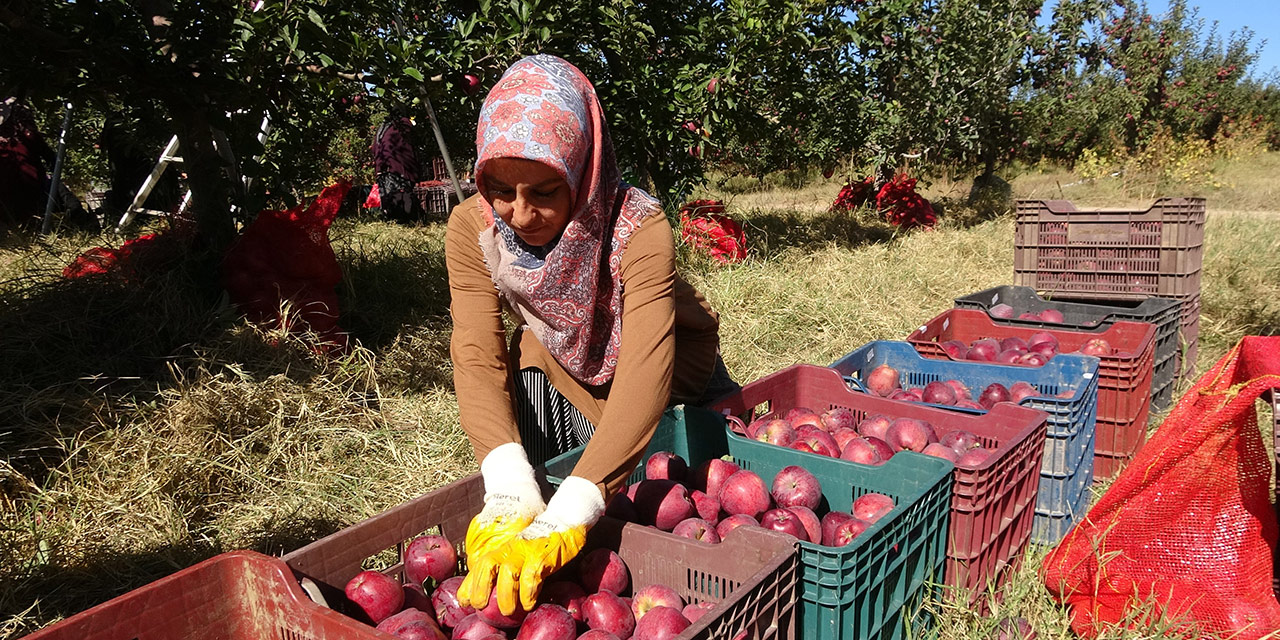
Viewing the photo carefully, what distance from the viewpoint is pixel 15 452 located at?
3.00 m

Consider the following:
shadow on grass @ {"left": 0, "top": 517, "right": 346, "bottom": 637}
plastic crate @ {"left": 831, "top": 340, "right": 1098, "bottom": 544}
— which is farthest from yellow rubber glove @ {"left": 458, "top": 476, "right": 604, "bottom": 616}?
plastic crate @ {"left": 831, "top": 340, "right": 1098, "bottom": 544}

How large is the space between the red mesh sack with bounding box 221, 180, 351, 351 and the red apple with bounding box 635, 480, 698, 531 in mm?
2686

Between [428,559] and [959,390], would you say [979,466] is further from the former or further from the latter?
[428,559]

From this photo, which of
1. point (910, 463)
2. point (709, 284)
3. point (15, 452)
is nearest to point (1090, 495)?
point (910, 463)

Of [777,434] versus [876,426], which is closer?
[777,434]

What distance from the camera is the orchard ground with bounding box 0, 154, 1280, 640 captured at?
2.63 metres

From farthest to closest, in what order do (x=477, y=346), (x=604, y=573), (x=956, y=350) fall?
(x=956, y=350)
(x=477, y=346)
(x=604, y=573)

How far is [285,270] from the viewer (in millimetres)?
4238

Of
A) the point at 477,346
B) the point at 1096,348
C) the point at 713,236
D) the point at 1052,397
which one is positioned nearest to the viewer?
the point at 477,346

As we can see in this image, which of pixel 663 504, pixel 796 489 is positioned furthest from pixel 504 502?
pixel 796 489

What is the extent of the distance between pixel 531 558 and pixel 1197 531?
6.06ft

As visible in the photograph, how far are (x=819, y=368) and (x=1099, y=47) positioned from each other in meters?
22.0

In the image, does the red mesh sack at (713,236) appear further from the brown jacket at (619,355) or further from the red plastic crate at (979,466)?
the brown jacket at (619,355)

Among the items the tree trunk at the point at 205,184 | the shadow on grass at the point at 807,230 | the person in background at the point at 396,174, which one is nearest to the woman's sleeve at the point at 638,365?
the tree trunk at the point at 205,184
